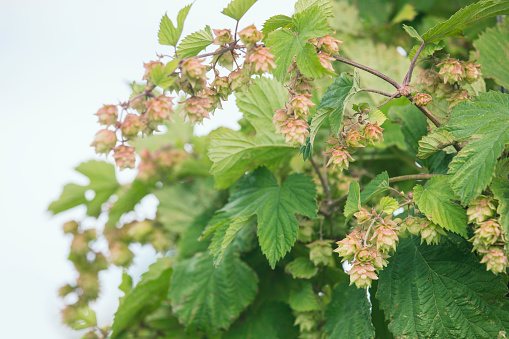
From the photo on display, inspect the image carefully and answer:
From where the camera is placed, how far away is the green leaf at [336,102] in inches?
27.5

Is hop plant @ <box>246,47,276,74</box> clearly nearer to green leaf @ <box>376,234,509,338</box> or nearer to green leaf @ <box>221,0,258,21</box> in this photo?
green leaf @ <box>221,0,258,21</box>

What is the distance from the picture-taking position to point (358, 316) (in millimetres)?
871

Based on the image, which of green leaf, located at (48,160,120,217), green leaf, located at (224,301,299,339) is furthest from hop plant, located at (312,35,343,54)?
green leaf, located at (48,160,120,217)

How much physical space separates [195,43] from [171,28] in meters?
0.04

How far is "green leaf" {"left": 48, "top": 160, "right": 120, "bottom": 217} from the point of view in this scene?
1.68 m

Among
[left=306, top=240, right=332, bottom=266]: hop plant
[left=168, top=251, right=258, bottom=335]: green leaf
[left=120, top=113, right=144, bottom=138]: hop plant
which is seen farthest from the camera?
[left=168, top=251, right=258, bottom=335]: green leaf

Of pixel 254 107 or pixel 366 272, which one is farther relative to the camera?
pixel 254 107

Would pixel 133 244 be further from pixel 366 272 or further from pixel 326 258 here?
pixel 366 272

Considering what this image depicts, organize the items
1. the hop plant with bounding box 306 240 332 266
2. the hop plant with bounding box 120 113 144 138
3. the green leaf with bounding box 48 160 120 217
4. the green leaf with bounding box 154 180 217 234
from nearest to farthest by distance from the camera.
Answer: the hop plant with bounding box 120 113 144 138 < the hop plant with bounding box 306 240 332 266 < the green leaf with bounding box 154 180 217 234 < the green leaf with bounding box 48 160 120 217

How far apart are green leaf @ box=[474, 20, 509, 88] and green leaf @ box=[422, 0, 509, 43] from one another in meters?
0.31

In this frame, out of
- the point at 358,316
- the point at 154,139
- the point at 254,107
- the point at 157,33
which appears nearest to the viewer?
the point at 157,33

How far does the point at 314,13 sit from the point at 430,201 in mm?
324

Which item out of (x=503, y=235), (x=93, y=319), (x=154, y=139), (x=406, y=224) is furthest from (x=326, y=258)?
(x=154, y=139)

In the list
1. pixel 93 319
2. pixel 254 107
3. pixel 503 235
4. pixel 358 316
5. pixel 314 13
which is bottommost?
pixel 93 319
